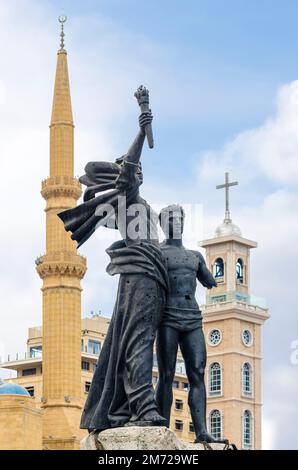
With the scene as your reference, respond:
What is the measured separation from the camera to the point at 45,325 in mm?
75562

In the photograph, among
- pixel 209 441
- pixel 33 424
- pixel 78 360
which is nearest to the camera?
pixel 209 441

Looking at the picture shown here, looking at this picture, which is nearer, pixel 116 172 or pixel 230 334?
pixel 116 172

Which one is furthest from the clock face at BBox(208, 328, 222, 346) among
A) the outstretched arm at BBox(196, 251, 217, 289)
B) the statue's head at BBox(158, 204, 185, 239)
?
the statue's head at BBox(158, 204, 185, 239)

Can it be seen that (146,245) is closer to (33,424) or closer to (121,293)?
(121,293)

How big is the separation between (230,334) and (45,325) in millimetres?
28537

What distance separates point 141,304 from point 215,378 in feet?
294

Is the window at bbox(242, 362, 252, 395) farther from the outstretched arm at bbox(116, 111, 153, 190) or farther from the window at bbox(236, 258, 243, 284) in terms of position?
the outstretched arm at bbox(116, 111, 153, 190)

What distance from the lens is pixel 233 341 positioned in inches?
3986

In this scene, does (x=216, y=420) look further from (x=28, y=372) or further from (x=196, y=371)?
(x=196, y=371)

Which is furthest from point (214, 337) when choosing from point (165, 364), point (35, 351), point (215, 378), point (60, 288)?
point (165, 364)

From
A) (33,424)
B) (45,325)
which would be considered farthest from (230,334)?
(33,424)

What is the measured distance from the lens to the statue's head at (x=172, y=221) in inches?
544

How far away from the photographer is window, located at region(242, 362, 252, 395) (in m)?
102

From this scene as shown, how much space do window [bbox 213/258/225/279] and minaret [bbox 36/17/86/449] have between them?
92.1 ft
